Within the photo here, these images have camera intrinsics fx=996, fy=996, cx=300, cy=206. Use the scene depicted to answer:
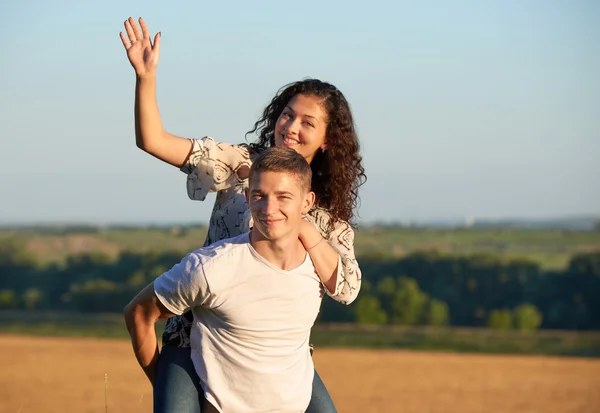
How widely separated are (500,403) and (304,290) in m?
18.6

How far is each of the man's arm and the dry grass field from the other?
13.2 meters

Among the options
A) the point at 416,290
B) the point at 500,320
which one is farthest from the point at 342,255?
the point at 416,290

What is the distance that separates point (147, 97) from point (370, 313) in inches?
1161

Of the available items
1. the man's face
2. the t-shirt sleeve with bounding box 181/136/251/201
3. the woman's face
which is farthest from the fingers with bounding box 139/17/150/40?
the man's face

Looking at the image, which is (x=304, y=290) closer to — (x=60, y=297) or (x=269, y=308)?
(x=269, y=308)

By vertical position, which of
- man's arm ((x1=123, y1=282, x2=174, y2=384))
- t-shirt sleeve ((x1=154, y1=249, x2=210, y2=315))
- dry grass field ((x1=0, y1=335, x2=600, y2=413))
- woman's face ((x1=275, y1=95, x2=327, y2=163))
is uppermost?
woman's face ((x1=275, y1=95, x2=327, y2=163))

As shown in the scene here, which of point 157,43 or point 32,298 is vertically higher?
point 157,43

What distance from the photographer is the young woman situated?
3.65 metres

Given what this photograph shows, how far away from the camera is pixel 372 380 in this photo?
81.4ft

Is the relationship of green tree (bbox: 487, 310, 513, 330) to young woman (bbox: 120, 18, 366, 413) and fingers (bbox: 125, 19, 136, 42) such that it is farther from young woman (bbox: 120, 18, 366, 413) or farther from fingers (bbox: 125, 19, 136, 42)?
fingers (bbox: 125, 19, 136, 42)

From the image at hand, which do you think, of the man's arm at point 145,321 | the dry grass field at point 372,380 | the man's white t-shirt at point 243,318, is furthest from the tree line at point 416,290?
the man's white t-shirt at point 243,318

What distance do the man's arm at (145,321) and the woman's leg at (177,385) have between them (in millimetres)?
68

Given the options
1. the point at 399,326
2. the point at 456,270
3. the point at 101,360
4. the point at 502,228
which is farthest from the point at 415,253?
the point at 101,360

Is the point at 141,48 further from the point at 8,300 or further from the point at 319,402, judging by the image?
the point at 8,300
